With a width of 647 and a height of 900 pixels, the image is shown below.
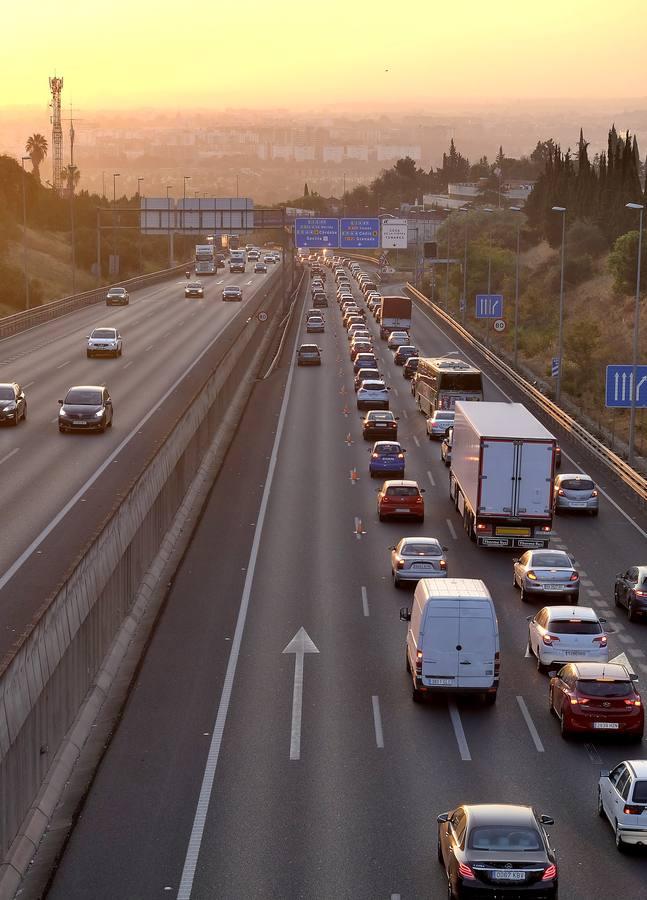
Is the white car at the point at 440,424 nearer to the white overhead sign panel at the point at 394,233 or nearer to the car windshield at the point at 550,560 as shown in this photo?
the car windshield at the point at 550,560

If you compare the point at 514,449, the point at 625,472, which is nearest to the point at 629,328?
the point at 625,472

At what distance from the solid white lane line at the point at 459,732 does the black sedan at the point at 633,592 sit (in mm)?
7546

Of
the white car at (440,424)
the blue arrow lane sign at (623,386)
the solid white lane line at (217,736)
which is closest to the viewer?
the solid white lane line at (217,736)

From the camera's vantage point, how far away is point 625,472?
49.0m

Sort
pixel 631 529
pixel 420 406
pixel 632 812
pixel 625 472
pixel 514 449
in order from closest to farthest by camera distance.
A: pixel 632 812, pixel 514 449, pixel 631 529, pixel 625 472, pixel 420 406

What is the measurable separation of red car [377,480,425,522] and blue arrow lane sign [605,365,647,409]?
12495mm

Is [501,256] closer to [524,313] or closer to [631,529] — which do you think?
[524,313]

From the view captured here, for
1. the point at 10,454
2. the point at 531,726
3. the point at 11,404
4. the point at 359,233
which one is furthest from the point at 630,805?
the point at 359,233

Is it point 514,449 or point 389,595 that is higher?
point 514,449

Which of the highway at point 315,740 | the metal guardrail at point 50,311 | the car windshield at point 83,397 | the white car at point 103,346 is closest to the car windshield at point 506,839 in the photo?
the highway at point 315,740

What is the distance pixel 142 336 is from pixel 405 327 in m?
22.7

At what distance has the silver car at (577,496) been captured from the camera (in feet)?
147

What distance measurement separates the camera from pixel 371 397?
222 feet

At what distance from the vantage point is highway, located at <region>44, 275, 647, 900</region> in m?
19.0
